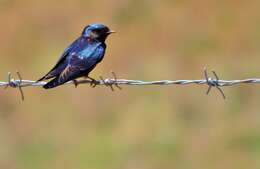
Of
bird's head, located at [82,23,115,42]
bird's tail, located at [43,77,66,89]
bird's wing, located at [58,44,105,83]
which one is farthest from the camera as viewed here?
bird's head, located at [82,23,115,42]

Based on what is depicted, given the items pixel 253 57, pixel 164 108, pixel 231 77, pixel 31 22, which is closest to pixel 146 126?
pixel 164 108

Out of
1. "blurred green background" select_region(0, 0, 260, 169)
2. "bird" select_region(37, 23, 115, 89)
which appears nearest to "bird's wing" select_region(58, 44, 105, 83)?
"bird" select_region(37, 23, 115, 89)

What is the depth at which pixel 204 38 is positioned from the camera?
1385cm

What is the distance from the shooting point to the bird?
299 inches

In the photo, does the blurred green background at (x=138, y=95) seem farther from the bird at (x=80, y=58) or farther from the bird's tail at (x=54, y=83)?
the bird's tail at (x=54, y=83)

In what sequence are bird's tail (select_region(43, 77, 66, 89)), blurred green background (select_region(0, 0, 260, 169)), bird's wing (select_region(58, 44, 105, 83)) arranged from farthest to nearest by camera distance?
1. blurred green background (select_region(0, 0, 260, 169))
2. bird's wing (select_region(58, 44, 105, 83))
3. bird's tail (select_region(43, 77, 66, 89))

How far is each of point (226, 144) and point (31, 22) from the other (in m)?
4.19

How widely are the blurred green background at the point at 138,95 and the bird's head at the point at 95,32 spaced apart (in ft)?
8.59

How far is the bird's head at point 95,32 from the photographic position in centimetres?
806

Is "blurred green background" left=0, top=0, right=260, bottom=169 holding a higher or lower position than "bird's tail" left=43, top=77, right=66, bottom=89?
higher

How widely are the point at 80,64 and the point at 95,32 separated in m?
0.43

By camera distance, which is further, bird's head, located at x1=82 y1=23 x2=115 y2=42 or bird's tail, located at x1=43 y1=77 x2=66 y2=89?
bird's head, located at x1=82 y1=23 x2=115 y2=42

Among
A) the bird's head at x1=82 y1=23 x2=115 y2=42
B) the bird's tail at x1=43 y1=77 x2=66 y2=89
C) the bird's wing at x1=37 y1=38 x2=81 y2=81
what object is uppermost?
the bird's head at x1=82 y1=23 x2=115 y2=42

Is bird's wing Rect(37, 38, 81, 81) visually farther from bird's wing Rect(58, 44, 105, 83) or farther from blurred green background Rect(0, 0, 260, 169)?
blurred green background Rect(0, 0, 260, 169)
